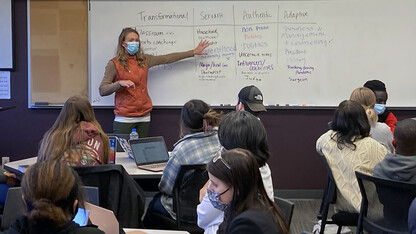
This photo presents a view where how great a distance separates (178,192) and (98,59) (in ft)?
8.50

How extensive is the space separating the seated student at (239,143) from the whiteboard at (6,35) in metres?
3.63

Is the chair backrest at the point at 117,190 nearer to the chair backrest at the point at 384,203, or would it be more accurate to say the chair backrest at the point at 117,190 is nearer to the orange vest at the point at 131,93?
the chair backrest at the point at 384,203

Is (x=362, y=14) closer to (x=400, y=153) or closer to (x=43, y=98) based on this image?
(x=400, y=153)

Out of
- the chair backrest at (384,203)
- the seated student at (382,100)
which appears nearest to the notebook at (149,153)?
the chair backrest at (384,203)

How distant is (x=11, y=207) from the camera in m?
2.32

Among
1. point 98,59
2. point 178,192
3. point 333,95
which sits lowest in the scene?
point 178,192

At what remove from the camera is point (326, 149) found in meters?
3.42

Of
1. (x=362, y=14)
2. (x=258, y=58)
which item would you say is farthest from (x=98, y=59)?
(x=362, y=14)

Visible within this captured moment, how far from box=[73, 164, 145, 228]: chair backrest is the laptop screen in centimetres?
64

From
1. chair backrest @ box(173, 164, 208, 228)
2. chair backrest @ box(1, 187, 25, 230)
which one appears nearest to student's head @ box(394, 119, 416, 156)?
chair backrest @ box(173, 164, 208, 228)

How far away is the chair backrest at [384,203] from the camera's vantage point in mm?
2705

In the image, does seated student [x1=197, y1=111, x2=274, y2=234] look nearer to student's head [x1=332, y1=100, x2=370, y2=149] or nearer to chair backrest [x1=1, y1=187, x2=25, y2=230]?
chair backrest [x1=1, y1=187, x2=25, y2=230]

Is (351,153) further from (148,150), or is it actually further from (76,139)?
(76,139)

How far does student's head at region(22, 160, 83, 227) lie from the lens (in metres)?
1.52
